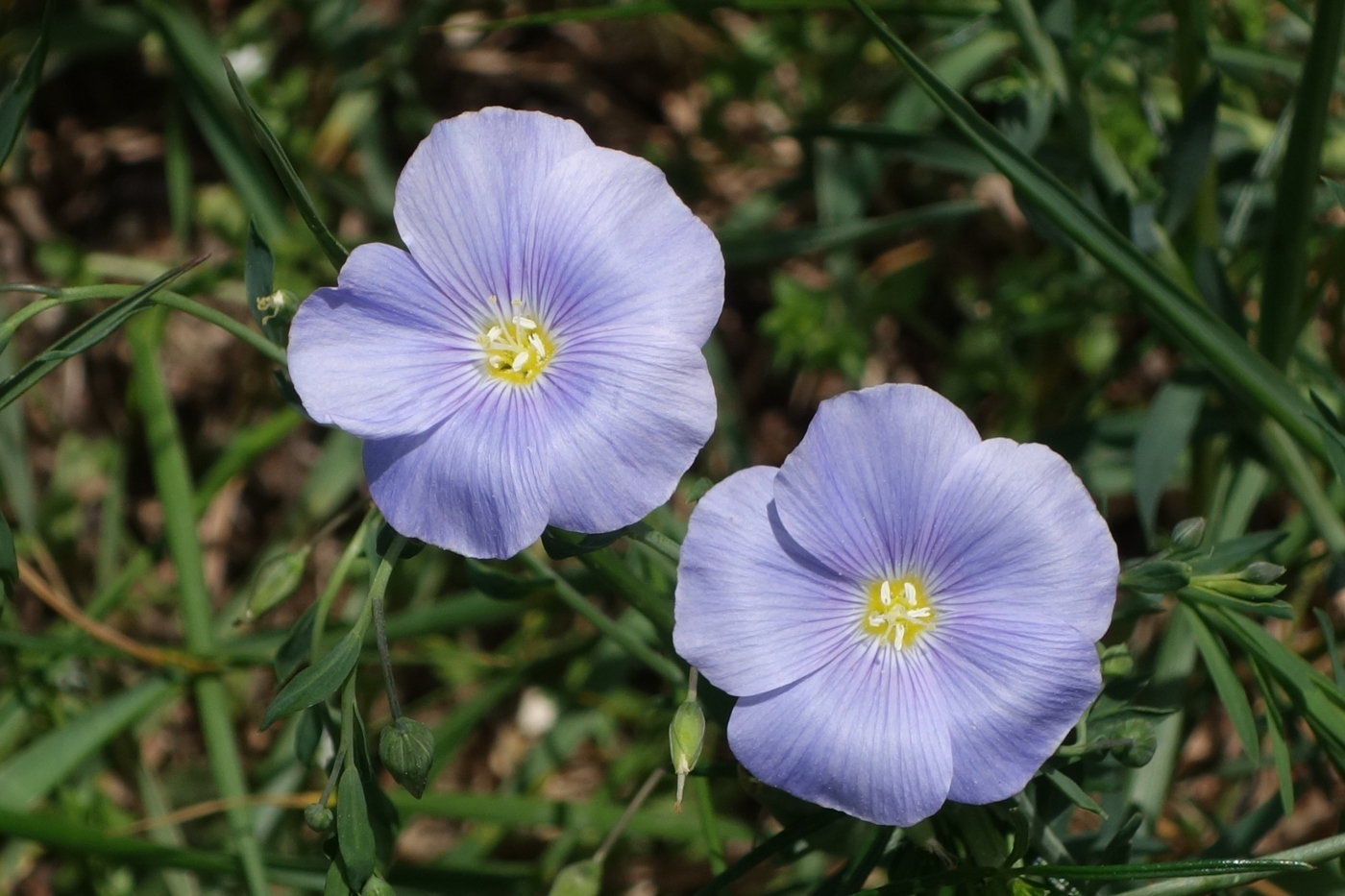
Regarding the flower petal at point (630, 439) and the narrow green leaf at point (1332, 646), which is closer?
the flower petal at point (630, 439)

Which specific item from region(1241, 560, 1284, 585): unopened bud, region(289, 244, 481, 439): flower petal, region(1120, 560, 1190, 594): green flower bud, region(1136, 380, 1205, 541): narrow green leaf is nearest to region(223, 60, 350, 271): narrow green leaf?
region(289, 244, 481, 439): flower petal

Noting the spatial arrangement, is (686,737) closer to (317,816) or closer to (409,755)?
(409,755)

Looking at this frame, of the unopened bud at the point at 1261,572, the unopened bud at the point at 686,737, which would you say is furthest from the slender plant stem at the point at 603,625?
the unopened bud at the point at 1261,572

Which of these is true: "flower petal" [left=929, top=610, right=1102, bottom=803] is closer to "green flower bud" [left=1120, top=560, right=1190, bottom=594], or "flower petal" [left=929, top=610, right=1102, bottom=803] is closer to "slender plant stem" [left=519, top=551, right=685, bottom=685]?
"green flower bud" [left=1120, top=560, right=1190, bottom=594]

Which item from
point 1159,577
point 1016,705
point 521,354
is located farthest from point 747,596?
point 1159,577

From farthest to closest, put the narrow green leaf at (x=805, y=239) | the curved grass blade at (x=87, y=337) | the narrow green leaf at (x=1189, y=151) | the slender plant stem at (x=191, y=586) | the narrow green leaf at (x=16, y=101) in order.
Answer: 1. the narrow green leaf at (x=805, y=239)
2. the slender plant stem at (x=191, y=586)
3. the narrow green leaf at (x=1189, y=151)
4. the narrow green leaf at (x=16, y=101)
5. the curved grass blade at (x=87, y=337)

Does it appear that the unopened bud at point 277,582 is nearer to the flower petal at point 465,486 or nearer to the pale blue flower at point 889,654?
the flower petal at point 465,486

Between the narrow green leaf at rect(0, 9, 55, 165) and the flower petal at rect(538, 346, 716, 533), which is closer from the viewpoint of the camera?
the flower petal at rect(538, 346, 716, 533)
